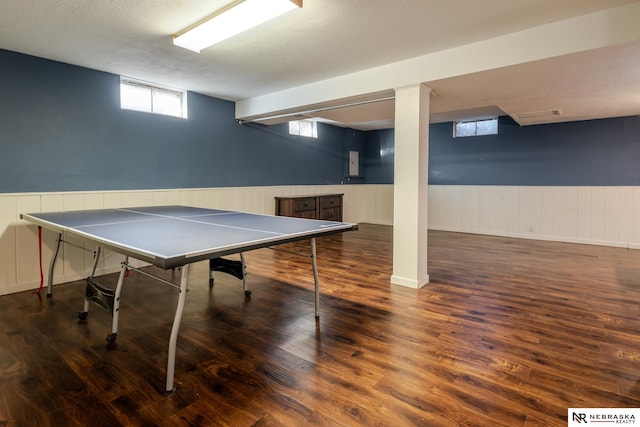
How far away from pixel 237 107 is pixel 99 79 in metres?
1.96

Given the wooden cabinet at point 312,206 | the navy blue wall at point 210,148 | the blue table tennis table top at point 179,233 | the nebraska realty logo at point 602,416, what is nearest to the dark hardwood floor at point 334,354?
the nebraska realty logo at point 602,416

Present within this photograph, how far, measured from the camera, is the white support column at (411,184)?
346 cm

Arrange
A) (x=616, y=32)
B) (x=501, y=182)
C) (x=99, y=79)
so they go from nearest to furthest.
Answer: (x=616, y=32), (x=99, y=79), (x=501, y=182)

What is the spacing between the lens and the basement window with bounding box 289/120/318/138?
272 inches

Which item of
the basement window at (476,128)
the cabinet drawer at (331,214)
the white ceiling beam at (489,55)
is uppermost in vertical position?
the basement window at (476,128)

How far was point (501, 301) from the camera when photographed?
3145mm

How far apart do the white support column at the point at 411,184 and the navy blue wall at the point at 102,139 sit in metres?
2.97

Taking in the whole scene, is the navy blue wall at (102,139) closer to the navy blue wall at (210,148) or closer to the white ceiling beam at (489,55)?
the navy blue wall at (210,148)

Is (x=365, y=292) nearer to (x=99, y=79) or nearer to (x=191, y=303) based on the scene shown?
(x=191, y=303)

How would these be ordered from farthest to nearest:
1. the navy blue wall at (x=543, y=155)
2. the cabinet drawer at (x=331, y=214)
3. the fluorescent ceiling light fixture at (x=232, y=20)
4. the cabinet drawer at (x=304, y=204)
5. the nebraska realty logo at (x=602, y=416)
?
the cabinet drawer at (x=331, y=214)
the cabinet drawer at (x=304, y=204)
the navy blue wall at (x=543, y=155)
the fluorescent ceiling light fixture at (x=232, y=20)
the nebraska realty logo at (x=602, y=416)

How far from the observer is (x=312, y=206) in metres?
6.79

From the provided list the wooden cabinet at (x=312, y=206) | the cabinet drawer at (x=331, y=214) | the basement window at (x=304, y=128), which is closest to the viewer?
the wooden cabinet at (x=312, y=206)

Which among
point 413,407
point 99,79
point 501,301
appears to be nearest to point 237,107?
point 99,79

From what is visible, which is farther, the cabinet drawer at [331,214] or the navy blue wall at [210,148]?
the cabinet drawer at [331,214]
